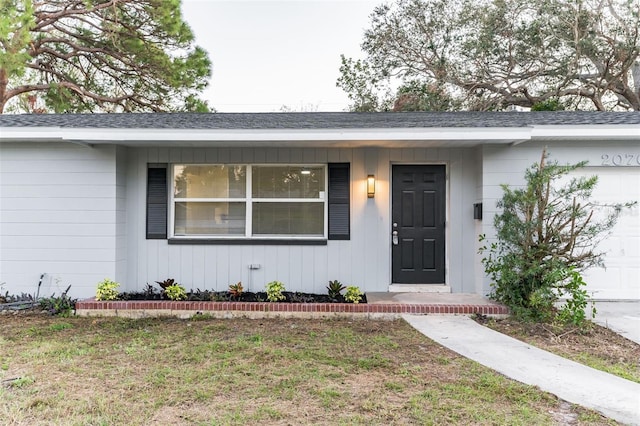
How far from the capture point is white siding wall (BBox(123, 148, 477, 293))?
21.2 feet

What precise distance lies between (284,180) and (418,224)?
216 cm

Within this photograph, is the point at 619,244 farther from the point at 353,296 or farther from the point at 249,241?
the point at 249,241

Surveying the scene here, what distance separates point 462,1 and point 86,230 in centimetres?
1426

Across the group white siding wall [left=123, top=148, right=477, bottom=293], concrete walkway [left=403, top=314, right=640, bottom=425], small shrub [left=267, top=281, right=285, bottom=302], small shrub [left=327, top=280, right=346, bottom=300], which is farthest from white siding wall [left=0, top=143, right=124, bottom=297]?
concrete walkway [left=403, top=314, right=640, bottom=425]

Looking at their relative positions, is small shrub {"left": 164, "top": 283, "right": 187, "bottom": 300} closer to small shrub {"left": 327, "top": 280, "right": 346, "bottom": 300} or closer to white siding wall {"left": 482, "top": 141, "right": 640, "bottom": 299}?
small shrub {"left": 327, "top": 280, "right": 346, "bottom": 300}

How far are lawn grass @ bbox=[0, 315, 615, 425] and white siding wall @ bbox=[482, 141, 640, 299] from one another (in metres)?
2.57

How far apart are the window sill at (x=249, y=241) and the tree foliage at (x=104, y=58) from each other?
786cm

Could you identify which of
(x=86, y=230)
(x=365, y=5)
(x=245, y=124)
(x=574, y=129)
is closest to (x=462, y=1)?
(x=365, y=5)

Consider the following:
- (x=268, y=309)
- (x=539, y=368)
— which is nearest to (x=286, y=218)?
(x=268, y=309)

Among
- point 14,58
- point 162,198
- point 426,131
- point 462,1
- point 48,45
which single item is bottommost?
point 162,198

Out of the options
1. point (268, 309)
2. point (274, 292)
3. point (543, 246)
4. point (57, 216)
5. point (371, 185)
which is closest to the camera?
point (543, 246)

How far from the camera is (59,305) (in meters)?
5.85

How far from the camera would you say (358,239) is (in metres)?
6.51

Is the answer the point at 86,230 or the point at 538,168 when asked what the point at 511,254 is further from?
the point at 86,230
